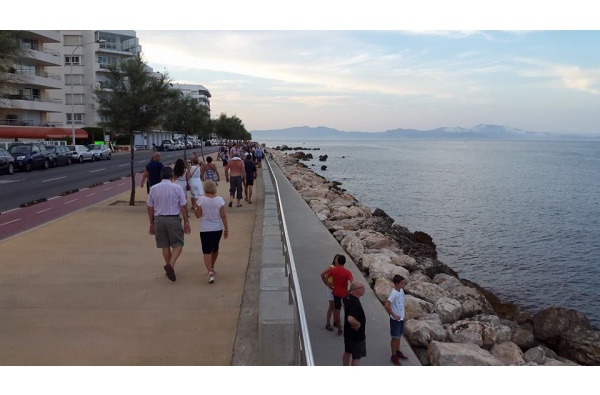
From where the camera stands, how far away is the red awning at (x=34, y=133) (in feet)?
153

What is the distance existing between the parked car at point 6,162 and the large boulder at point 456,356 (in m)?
28.1

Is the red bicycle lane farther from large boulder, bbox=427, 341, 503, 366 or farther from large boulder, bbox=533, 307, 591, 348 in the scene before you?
large boulder, bbox=533, 307, 591, 348

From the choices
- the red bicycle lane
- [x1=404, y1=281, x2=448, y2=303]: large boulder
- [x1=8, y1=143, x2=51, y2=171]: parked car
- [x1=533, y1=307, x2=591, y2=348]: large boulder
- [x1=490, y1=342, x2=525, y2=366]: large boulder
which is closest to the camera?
[x1=490, y1=342, x2=525, y2=366]: large boulder

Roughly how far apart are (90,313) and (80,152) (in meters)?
37.9

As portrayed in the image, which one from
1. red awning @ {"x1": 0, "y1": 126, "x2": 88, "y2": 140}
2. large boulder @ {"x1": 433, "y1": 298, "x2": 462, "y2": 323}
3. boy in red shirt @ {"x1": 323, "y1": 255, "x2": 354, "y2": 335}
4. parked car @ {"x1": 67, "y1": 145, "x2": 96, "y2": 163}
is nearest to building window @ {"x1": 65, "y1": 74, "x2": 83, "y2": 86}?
red awning @ {"x1": 0, "y1": 126, "x2": 88, "y2": 140}

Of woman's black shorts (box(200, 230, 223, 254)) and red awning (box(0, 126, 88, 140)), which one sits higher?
red awning (box(0, 126, 88, 140))

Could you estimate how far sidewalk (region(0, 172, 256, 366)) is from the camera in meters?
5.22

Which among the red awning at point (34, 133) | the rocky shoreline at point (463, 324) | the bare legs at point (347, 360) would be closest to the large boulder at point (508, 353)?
the rocky shoreline at point (463, 324)

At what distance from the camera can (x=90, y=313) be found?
6.27m

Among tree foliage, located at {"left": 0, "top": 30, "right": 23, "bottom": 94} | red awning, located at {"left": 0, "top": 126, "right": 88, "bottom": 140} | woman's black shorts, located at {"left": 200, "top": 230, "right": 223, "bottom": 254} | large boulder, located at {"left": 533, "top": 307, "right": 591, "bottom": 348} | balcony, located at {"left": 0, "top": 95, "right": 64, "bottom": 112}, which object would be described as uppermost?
balcony, located at {"left": 0, "top": 95, "right": 64, "bottom": 112}

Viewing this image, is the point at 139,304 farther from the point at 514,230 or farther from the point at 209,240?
the point at 514,230

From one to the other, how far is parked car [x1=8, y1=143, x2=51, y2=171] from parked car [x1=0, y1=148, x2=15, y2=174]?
122 centimetres

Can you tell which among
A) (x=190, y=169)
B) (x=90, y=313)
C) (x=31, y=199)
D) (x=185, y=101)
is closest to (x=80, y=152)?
(x=185, y=101)

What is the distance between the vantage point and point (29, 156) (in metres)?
31.4
